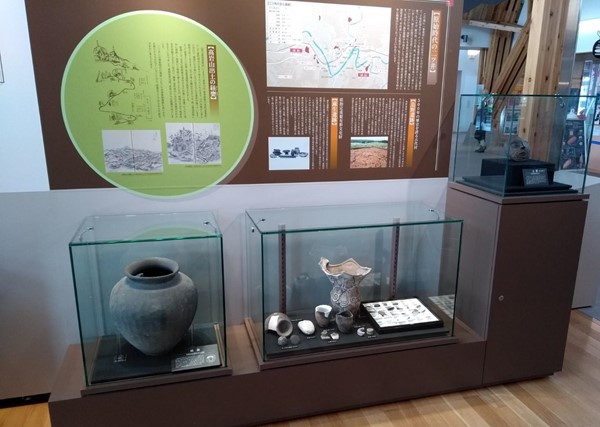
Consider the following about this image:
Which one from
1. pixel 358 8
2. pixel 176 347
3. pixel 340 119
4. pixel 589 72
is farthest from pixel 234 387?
pixel 589 72

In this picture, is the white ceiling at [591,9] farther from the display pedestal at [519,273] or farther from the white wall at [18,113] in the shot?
the white wall at [18,113]

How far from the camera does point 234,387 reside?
70.0 inches

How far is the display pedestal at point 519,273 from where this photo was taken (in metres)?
2.00

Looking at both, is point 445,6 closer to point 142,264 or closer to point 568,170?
point 568,170

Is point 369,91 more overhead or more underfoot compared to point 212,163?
more overhead

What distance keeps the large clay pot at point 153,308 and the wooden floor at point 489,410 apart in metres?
0.63

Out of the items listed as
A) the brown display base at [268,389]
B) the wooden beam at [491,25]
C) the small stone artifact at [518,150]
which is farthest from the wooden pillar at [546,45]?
the wooden beam at [491,25]

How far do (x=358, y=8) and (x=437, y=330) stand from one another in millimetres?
1546

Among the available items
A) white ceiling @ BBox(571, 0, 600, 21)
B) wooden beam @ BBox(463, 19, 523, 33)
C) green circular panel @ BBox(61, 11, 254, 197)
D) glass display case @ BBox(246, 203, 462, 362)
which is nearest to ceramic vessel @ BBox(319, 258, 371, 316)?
glass display case @ BBox(246, 203, 462, 362)

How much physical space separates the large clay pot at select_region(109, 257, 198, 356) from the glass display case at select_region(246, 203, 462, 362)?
1.13 feet

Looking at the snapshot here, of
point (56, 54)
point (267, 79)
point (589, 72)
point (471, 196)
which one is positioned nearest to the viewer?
point (56, 54)

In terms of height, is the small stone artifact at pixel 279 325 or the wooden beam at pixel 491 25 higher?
the wooden beam at pixel 491 25

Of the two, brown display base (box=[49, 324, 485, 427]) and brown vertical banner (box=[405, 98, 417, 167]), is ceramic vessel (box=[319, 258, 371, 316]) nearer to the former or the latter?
brown display base (box=[49, 324, 485, 427])

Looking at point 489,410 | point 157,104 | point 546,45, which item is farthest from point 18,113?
point 546,45
